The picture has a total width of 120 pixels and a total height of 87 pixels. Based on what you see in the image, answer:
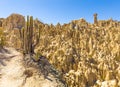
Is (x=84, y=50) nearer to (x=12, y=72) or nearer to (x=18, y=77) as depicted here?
(x=12, y=72)

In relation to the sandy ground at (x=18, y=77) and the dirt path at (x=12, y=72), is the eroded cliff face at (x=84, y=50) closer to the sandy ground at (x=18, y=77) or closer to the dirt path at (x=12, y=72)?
the dirt path at (x=12, y=72)

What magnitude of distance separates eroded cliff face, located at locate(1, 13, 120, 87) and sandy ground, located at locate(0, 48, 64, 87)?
10.9 meters

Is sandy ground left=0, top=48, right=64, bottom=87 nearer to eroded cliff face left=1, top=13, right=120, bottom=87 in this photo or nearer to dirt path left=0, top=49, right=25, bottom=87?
dirt path left=0, top=49, right=25, bottom=87

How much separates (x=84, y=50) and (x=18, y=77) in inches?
992

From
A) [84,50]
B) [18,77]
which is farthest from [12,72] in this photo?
[84,50]

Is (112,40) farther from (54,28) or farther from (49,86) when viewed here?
(49,86)

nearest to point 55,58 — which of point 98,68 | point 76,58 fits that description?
point 76,58

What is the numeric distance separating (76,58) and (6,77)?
2064 cm

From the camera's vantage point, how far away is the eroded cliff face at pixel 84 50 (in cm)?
3000

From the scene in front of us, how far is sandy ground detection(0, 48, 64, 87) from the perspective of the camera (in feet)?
42.7

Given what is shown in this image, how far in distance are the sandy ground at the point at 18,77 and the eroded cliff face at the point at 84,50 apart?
35.8 ft

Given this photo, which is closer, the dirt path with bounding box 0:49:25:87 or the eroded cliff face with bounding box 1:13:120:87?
the dirt path with bounding box 0:49:25:87

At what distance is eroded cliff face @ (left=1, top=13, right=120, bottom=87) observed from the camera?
30000mm

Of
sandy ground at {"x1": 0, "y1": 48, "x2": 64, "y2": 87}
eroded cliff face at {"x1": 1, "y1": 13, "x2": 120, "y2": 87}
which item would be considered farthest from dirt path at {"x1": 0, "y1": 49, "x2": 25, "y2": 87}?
eroded cliff face at {"x1": 1, "y1": 13, "x2": 120, "y2": 87}
